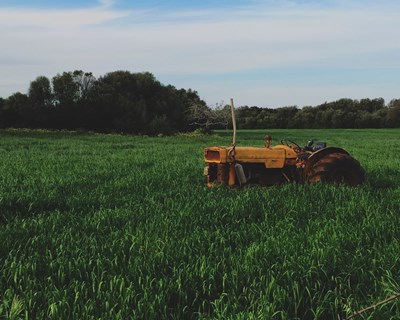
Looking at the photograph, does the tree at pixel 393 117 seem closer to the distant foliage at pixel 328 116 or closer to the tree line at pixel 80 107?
the distant foliage at pixel 328 116

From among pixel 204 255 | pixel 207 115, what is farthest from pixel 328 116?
pixel 204 255

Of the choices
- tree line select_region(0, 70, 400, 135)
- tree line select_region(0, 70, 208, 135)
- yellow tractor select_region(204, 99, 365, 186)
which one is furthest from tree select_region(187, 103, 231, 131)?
yellow tractor select_region(204, 99, 365, 186)

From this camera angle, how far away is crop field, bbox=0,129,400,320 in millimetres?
3162

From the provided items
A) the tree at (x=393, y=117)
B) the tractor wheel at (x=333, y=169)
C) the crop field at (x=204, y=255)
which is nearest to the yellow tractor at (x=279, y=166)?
the tractor wheel at (x=333, y=169)

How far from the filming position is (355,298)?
332 centimetres

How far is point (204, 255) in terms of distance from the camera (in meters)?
3.98

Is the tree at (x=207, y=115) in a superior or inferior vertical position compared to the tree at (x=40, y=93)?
inferior

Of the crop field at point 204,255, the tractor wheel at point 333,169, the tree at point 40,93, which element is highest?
the tree at point 40,93

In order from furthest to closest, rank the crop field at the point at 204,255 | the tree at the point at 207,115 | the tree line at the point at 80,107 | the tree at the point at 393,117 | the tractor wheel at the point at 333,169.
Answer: the tree at the point at 393,117 < the tree at the point at 207,115 < the tree line at the point at 80,107 < the tractor wheel at the point at 333,169 < the crop field at the point at 204,255

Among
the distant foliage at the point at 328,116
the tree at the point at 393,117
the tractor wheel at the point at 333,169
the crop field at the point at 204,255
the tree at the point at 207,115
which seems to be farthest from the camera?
the distant foliage at the point at 328,116

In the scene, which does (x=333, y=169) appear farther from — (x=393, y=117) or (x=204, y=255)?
(x=393, y=117)

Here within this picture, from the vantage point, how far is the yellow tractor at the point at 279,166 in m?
7.56

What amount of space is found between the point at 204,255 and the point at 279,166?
4117mm

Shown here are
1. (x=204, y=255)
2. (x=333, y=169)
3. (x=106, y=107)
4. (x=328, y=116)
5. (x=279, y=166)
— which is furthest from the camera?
(x=328, y=116)
